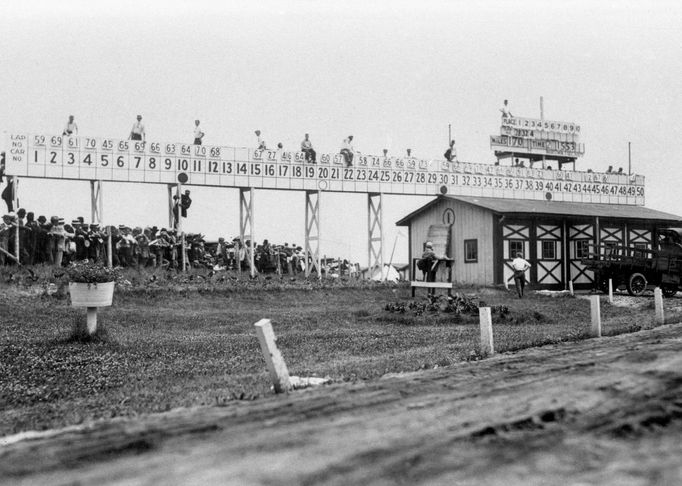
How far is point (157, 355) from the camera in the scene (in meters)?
12.4

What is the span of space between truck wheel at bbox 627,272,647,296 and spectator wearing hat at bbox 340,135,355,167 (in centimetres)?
1255

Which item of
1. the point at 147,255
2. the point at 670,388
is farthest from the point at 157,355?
the point at 147,255

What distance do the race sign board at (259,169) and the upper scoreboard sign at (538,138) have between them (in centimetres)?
359

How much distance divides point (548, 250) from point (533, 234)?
1102 millimetres

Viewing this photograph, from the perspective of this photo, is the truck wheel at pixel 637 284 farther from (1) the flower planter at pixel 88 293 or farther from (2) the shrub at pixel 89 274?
(1) the flower planter at pixel 88 293

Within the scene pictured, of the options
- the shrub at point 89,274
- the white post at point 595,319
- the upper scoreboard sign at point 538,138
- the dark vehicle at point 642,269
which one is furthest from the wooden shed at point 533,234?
the shrub at point 89,274

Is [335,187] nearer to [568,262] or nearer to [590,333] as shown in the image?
[568,262]

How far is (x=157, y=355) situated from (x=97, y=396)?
3408mm

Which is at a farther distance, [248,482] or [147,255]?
[147,255]

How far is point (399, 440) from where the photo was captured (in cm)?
481

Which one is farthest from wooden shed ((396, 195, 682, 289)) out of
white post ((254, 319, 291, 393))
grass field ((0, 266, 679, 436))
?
white post ((254, 319, 291, 393))

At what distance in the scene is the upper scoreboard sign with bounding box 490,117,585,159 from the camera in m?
44.1

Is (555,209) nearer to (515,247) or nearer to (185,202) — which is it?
(515,247)

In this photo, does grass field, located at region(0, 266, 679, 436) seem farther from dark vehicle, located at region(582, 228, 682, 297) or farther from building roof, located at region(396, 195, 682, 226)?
building roof, located at region(396, 195, 682, 226)
